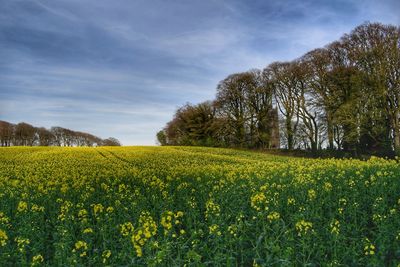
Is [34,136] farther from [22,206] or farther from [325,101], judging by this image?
[22,206]

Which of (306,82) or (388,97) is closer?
(388,97)

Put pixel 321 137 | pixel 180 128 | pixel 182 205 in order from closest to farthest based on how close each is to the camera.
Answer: pixel 182 205, pixel 321 137, pixel 180 128

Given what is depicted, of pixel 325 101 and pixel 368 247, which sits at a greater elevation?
pixel 325 101

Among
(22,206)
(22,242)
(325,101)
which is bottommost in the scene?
(22,242)

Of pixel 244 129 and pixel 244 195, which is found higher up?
pixel 244 129

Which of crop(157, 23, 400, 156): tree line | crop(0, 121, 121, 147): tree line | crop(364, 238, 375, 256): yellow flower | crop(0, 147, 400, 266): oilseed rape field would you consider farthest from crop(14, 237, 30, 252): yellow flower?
crop(0, 121, 121, 147): tree line

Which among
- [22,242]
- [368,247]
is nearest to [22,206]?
[22,242]

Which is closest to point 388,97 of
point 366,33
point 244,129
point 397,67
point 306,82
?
point 397,67

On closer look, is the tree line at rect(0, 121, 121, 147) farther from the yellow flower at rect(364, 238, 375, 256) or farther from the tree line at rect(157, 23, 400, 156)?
the yellow flower at rect(364, 238, 375, 256)

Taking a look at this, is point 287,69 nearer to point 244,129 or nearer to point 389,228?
point 244,129

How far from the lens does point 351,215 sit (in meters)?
9.84

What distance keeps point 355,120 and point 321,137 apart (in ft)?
26.4

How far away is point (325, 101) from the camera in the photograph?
155ft

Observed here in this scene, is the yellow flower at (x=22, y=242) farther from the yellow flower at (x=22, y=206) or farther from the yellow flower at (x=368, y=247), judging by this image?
the yellow flower at (x=368, y=247)
